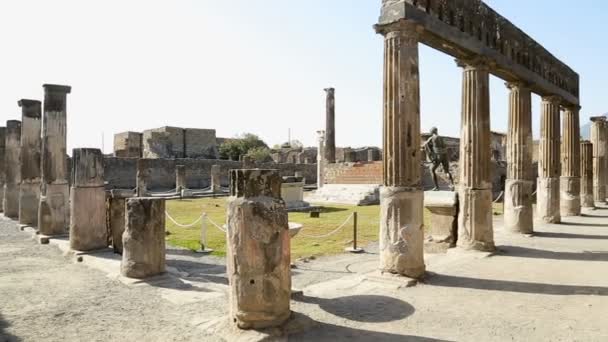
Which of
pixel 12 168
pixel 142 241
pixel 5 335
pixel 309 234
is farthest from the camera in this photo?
pixel 12 168

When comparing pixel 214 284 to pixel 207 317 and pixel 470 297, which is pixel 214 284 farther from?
pixel 470 297

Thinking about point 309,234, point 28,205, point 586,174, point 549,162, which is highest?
point 549,162

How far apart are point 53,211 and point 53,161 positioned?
1.19m

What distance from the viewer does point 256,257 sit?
14.2ft

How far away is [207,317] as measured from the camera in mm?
4844

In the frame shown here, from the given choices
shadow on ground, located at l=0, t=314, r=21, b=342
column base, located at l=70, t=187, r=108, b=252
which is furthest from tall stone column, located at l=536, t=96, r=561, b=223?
shadow on ground, located at l=0, t=314, r=21, b=342

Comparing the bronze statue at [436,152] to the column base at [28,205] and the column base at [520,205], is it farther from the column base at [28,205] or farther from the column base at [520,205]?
the column base at [28,205]

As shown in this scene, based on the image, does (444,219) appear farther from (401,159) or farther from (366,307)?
(366,307)

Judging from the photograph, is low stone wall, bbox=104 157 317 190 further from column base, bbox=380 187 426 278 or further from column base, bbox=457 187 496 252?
column base, bbox=380 187 426 278

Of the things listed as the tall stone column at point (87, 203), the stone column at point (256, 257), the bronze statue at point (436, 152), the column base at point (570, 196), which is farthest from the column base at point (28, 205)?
the column base at point (570, 196)

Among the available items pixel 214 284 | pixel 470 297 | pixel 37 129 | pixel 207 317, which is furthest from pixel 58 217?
pixel 470 297

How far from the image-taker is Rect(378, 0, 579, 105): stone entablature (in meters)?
6.52

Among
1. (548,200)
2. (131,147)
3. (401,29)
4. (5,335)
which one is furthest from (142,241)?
(131,147)

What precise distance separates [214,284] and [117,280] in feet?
4.91
